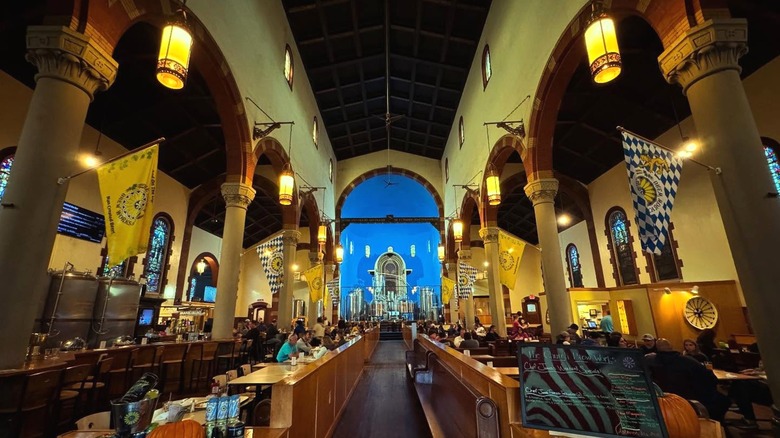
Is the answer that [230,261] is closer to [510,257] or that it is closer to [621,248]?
[510,257]

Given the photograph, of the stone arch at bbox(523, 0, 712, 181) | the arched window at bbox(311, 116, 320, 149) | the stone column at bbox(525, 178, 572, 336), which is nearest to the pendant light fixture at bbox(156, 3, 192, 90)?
the stone arch at bbox(523, 0, 712, 181)

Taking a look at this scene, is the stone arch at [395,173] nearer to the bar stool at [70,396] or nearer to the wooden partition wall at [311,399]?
the wooden partition wall at [311,399]

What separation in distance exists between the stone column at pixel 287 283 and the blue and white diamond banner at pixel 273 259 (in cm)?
18

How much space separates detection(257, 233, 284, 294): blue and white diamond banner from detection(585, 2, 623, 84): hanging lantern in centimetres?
870

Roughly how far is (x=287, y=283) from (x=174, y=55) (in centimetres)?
766

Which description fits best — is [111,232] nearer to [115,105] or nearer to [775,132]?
[115,105]

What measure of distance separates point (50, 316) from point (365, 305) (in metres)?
19.3

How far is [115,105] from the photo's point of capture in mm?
8477

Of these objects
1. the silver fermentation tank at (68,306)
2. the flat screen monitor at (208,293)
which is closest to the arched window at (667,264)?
the silver fermentation tank at (68,306)

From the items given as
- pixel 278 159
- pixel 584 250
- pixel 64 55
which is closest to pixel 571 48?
pixel 64 55

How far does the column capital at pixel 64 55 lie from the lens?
10.5ft

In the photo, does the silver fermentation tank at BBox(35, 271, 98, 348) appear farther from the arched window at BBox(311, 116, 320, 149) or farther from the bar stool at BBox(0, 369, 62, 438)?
the arched window at BBox(311, 116, 320, 149)

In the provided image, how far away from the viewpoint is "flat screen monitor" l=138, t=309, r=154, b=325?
9.97 m

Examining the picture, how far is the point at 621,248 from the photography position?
37.9 ft
